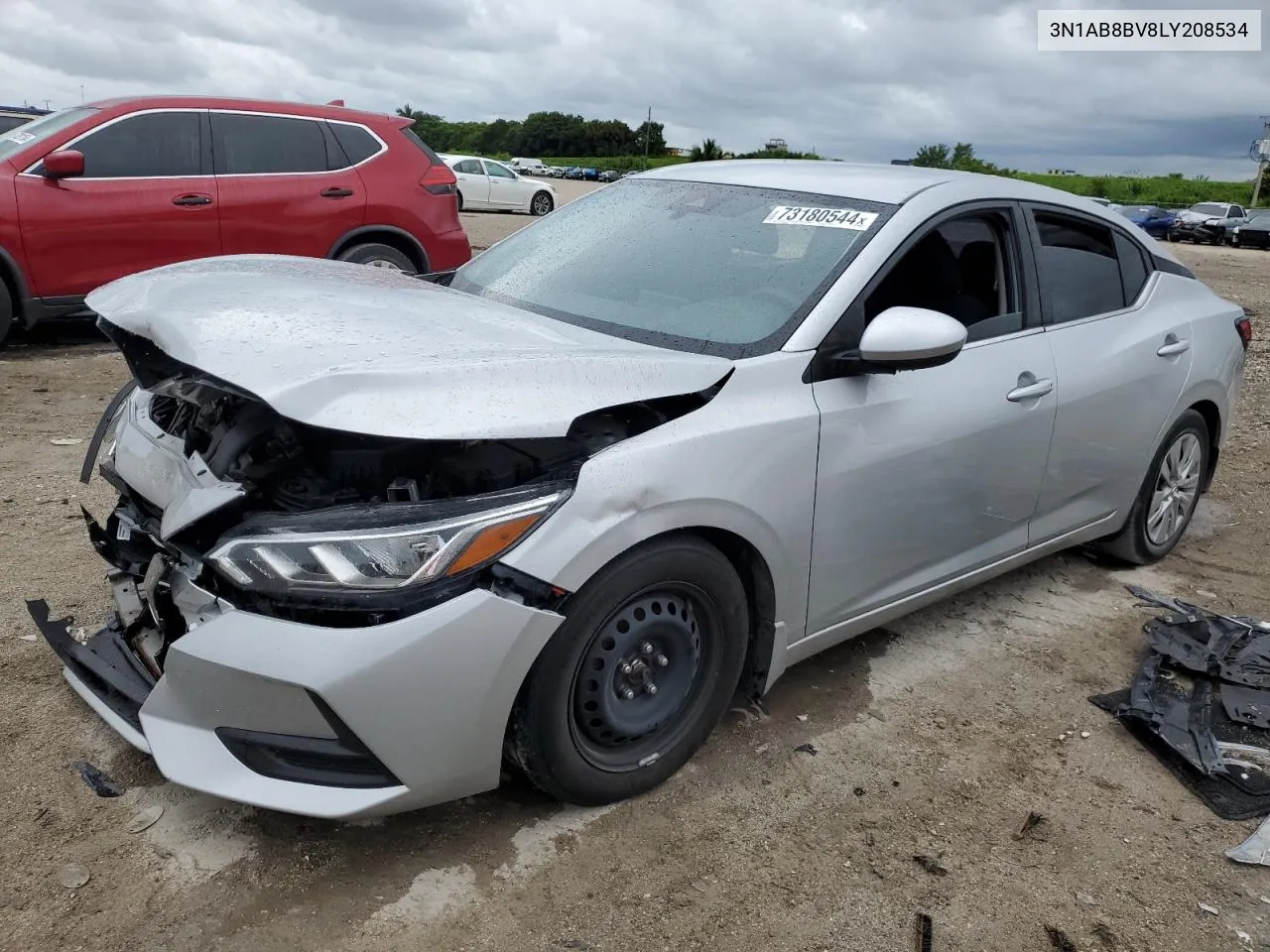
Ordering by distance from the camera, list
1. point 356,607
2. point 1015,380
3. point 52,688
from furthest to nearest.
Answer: point 1015,380 < point 52,688 < point 356,607

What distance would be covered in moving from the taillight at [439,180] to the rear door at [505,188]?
15.7 metres

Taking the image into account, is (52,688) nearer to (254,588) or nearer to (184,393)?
(184,393)

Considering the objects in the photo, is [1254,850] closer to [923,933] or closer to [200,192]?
[923,933]

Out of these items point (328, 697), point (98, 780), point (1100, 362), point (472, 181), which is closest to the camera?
point (328, 697)

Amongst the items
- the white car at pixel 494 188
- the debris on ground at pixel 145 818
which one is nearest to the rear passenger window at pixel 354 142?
the debris on ground at pixel 145 818

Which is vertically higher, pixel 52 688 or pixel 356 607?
pixel 356 607

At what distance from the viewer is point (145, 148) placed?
23.8 feet

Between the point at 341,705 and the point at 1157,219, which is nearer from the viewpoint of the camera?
the point at 341,705

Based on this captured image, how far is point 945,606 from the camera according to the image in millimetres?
4051

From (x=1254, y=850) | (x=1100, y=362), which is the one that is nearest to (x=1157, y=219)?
(x=1100, y=362)

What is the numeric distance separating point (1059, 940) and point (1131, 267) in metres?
2.84

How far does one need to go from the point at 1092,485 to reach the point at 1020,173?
7044cm

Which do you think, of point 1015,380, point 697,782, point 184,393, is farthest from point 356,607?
Answer: point 1015,380

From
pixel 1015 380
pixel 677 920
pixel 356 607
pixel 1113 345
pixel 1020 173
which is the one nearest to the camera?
pixel 356 607
